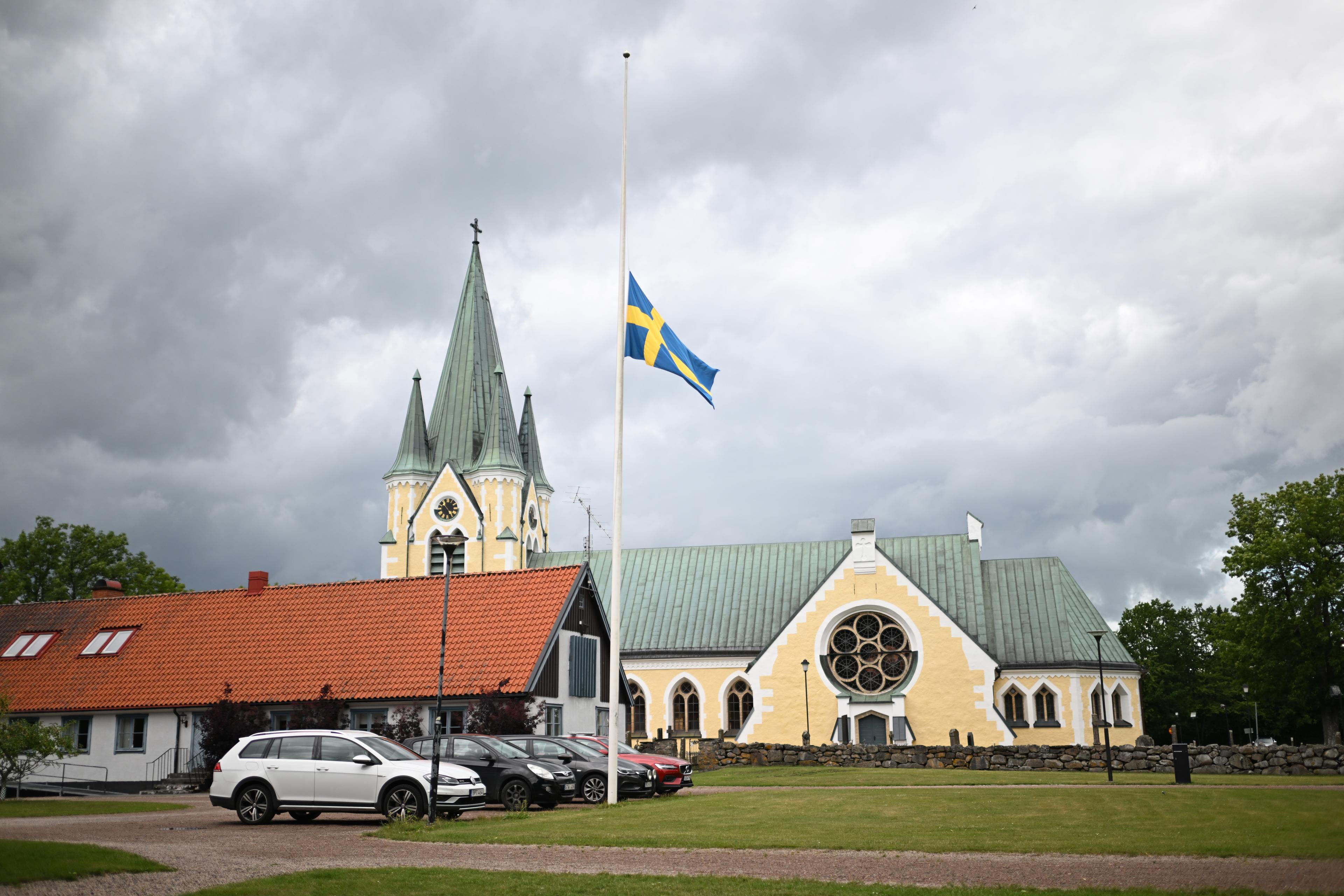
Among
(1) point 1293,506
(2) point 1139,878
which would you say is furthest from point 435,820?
(1) point 1293,506

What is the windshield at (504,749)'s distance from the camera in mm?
22969

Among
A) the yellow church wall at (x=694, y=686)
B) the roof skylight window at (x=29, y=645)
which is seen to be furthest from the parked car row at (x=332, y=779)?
the yellow church wall at (x=694, y=686)

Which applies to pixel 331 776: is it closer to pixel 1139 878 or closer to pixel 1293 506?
pixel 1139 878

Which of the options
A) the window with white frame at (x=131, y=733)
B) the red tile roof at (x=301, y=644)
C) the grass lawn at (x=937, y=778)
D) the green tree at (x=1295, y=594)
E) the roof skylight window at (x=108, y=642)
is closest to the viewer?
the grass lawn at (x=937, y=778)

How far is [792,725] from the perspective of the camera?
50812 millimetres

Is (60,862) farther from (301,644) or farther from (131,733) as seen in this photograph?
(131,733)

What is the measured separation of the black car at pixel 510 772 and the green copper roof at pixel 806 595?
2657cm

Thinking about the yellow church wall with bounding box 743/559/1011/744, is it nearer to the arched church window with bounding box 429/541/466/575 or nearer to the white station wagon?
the arched church window with bounding box 429/541/466/575

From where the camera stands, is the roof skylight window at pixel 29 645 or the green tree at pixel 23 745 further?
the roof skylight window at pixel 29 645

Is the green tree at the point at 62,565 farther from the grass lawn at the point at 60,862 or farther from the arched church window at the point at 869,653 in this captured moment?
the grass lawn at the point at 60,862

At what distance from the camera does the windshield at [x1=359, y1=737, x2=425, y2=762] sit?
65.3ft

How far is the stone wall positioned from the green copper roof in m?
13.5

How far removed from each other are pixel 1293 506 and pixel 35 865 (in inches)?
2037

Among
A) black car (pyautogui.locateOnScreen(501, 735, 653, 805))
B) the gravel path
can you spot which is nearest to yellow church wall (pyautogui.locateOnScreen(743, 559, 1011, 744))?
black car (pyautogui.locateOnScreen(501, 735, 653, 805))
